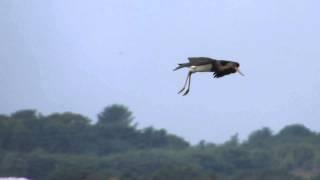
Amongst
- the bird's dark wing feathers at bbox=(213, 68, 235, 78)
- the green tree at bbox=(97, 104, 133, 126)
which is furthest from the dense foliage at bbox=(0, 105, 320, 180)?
the bird's dark wing feathers at bbox=(213, 68, 235, 78)

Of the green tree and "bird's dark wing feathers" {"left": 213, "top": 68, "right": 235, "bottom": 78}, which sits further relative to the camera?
the green tree

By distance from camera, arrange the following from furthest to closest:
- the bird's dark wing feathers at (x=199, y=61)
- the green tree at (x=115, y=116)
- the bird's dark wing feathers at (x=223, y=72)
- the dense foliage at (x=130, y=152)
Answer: the green tree at (x=115, y=116), the dense foliage at (x=130, y=152), the bird's dark wing feathers at (x=223, y=72), the bird's dark wing feathers at (x=199, y=61)

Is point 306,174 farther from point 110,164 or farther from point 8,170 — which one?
point 8,170

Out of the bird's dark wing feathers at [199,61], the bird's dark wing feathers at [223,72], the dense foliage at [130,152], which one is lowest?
the bird's dark wing feathers at [223,72]

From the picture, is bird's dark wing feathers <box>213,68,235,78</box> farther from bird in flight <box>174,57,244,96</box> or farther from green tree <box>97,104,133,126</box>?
green tree <box>97,104,133,126</box>

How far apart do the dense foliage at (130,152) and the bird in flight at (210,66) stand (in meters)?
34.3

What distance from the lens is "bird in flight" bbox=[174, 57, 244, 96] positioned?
31.9 ft

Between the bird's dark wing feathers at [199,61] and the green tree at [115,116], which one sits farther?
the green tree at [115,116]

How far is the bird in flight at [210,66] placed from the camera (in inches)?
383

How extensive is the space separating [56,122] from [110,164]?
1719cm

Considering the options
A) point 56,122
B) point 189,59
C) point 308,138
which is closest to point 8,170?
point 56,122

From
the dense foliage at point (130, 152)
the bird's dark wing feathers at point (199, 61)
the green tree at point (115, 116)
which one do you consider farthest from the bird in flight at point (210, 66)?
the green tree at point (115, 116)

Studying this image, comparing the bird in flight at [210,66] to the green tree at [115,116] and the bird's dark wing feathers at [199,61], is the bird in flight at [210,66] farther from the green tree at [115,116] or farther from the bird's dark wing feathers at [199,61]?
the green tree at [115,116]

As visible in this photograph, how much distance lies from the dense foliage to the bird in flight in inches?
1350
